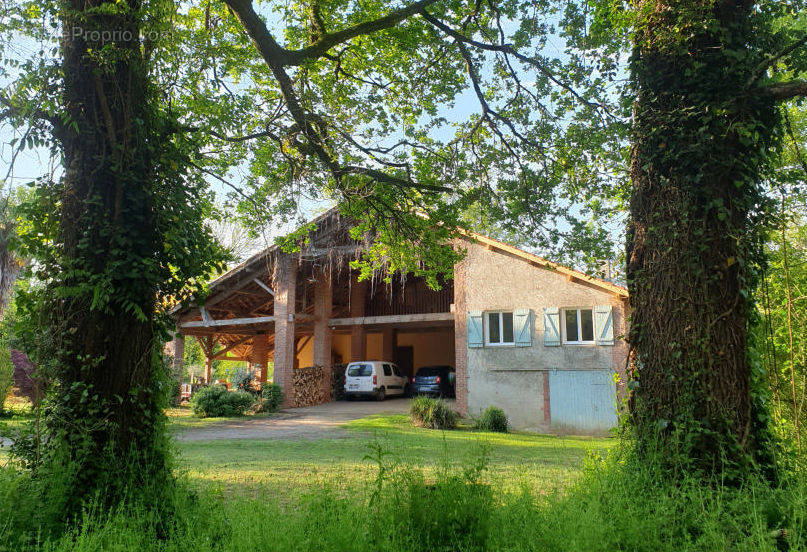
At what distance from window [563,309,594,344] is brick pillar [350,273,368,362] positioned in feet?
32.9

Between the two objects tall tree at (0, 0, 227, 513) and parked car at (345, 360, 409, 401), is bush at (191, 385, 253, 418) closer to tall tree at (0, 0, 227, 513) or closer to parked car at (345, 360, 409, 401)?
parked car at (345, 360, 409, 401)

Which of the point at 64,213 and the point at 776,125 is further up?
the point at 776,125

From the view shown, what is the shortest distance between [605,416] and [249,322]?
13611mm

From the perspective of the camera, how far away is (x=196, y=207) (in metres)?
5.60

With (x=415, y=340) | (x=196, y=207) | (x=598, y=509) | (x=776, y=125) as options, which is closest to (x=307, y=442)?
(x=196, y=207)

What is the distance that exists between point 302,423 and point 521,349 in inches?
297

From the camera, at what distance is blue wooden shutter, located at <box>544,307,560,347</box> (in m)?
17.5

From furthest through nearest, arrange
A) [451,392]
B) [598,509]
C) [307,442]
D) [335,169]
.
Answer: [451,392] → [307,442] → [335,169] → [598,509]

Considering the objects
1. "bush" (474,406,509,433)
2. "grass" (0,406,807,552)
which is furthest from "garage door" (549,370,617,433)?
"grass" (0,406,807,552)

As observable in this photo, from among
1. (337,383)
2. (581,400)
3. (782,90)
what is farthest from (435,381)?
(782,90)

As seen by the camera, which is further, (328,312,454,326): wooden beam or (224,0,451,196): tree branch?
(328,312,454,326): wooden beam

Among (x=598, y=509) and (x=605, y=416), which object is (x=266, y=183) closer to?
(x=598, y=509)

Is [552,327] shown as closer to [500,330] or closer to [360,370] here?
[500,330]

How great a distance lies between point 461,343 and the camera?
750 inches
